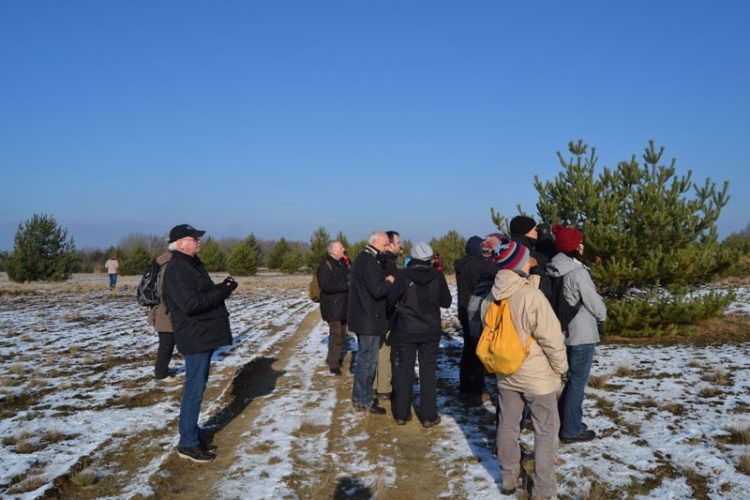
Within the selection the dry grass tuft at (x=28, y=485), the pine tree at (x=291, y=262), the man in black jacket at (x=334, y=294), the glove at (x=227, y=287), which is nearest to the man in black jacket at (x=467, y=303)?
the man in black jacket at (x=334, y=294)

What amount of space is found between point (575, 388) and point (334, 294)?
4448 mm

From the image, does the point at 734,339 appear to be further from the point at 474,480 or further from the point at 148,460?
the point at 148,460

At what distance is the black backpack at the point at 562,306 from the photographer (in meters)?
4.58

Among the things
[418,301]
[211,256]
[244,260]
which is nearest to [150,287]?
[418,301]

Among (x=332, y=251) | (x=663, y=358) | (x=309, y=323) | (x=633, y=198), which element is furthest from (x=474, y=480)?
(x=309, y=323)

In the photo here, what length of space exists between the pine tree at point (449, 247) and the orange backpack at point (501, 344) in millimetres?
29923

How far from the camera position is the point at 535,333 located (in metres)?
3.61

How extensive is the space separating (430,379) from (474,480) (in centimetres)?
150

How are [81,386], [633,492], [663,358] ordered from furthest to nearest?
[663,358], [81,386], [633,492]

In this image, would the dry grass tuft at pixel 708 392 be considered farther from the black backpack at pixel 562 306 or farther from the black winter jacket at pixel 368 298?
the black winter jacket at pixel 368 298

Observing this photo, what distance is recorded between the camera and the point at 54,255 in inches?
1164

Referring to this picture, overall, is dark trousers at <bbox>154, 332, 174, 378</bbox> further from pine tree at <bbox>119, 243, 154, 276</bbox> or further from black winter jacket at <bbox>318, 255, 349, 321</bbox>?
pine tree at <bbox>119, 243, 154, 276</bbox>

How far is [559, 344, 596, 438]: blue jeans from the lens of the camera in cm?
463

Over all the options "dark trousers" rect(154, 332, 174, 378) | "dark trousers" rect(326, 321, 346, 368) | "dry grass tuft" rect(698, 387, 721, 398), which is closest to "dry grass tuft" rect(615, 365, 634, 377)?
"dry grass tuft" rect(698, 387, 721, 398)
